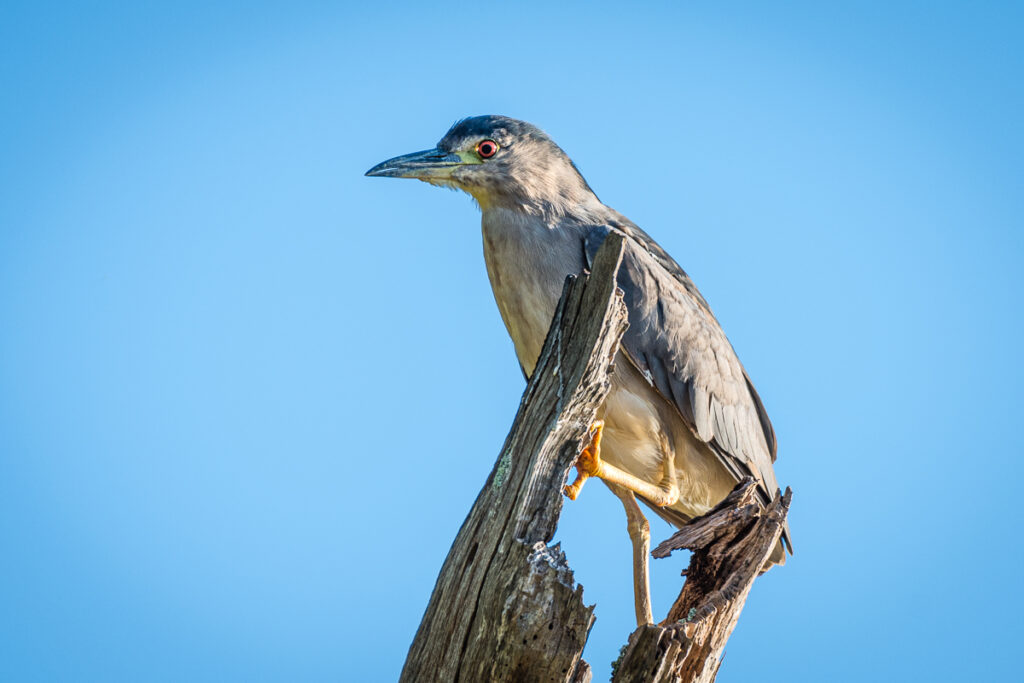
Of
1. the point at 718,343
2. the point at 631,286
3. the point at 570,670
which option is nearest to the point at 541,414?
the point at 570,670

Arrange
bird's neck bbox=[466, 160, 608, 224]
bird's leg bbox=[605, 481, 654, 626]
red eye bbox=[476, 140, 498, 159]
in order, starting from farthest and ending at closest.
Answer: red eye bbox=[476, 140, 498, 159]
bird's neck bbox=[466, 160, 608, 224]
bird's leg bbox=[605, 481, 654, 626]

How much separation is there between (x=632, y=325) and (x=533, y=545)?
1.98m

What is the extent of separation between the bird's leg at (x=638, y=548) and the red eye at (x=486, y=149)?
6.05 ft

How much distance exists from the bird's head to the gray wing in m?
0.44

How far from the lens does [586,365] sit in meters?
2.86

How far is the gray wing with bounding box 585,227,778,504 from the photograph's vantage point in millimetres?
4594

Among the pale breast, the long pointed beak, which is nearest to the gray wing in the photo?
the pale breast

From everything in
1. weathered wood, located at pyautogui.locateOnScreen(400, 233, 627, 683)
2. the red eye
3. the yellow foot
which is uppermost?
the red eye

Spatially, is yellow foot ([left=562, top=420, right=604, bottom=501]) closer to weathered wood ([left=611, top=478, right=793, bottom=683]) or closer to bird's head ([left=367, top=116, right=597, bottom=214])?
weathered wood ([left=611, top=478, right=793, bottom=683])

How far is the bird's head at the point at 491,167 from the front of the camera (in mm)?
4953

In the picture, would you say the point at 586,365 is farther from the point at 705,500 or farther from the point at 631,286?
the point at 705,500

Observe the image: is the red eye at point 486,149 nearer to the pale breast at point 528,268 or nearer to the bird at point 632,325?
the bird at point 632,325

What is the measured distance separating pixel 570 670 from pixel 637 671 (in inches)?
7.9

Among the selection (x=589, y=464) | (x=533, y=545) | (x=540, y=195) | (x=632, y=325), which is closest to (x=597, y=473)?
(x=589, y=464)
